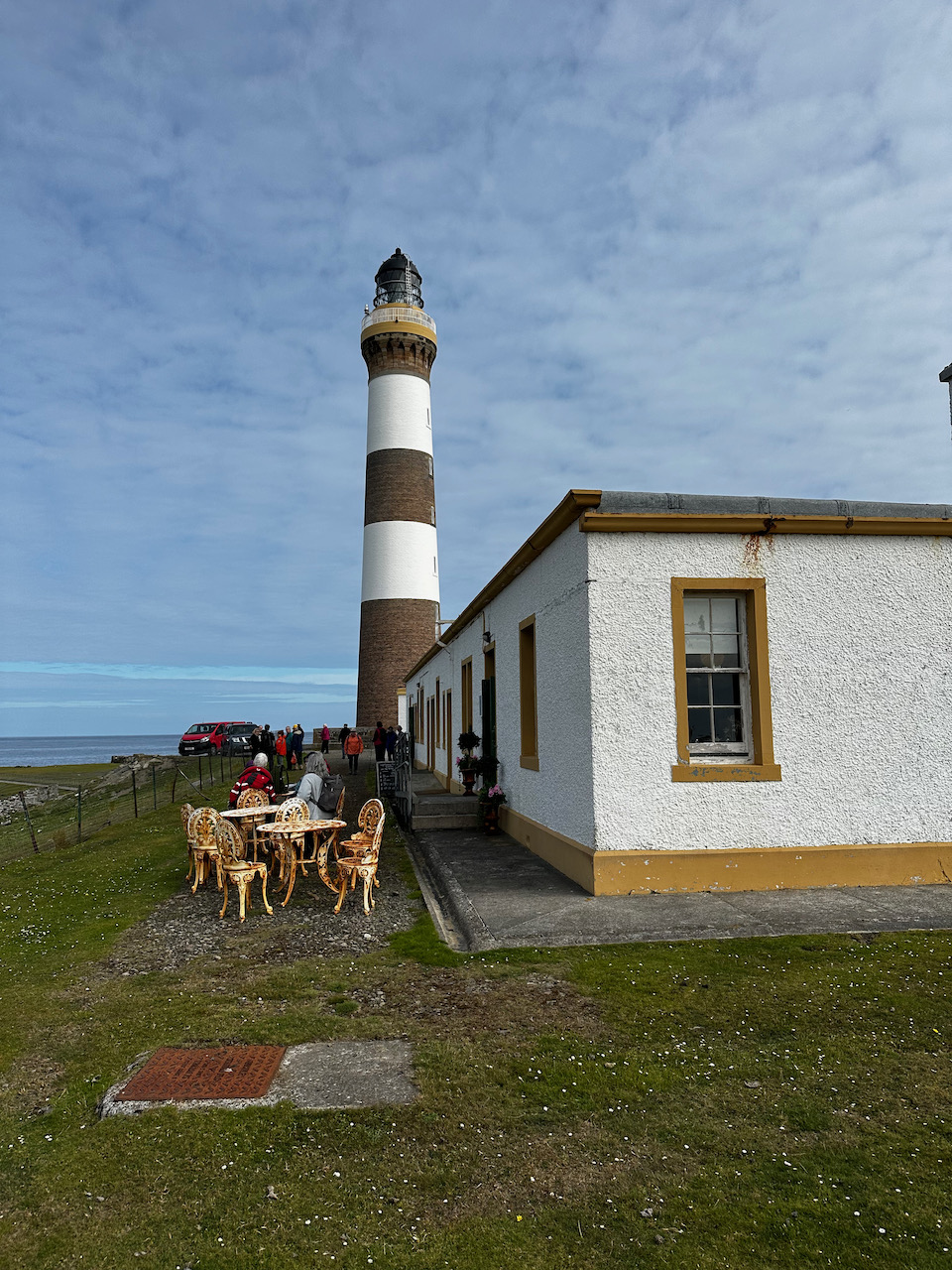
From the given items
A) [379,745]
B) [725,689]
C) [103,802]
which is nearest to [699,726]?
[725,689]

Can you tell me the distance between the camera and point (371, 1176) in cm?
326

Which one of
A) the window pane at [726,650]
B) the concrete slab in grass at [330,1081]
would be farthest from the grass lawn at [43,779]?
the concrete slab in grass at [330,1081]

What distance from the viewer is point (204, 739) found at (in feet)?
130

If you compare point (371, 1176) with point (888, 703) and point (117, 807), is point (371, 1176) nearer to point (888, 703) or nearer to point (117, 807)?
point (888, 703)

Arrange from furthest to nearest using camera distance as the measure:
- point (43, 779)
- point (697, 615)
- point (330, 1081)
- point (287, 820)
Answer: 1. point (43, 779)
2. point (287, 820)
3. point (697, 615)
4. point (330, 1081)

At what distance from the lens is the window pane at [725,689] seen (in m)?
8.52

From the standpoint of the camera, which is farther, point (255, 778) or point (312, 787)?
point (255, 778)

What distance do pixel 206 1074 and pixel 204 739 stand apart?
3736cm

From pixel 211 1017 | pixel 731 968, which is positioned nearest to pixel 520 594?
pixel 731 968

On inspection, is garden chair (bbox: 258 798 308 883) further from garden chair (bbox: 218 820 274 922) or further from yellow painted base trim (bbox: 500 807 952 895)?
yellow painted base trim (bbox: 500 807 952 895)

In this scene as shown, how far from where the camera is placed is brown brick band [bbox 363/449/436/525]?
31.0 metres

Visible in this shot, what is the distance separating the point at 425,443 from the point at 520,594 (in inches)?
873

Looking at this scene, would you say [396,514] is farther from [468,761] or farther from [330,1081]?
[330,1081]

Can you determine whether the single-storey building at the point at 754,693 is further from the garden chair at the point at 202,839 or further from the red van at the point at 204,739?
the red van at the point at 204,739
